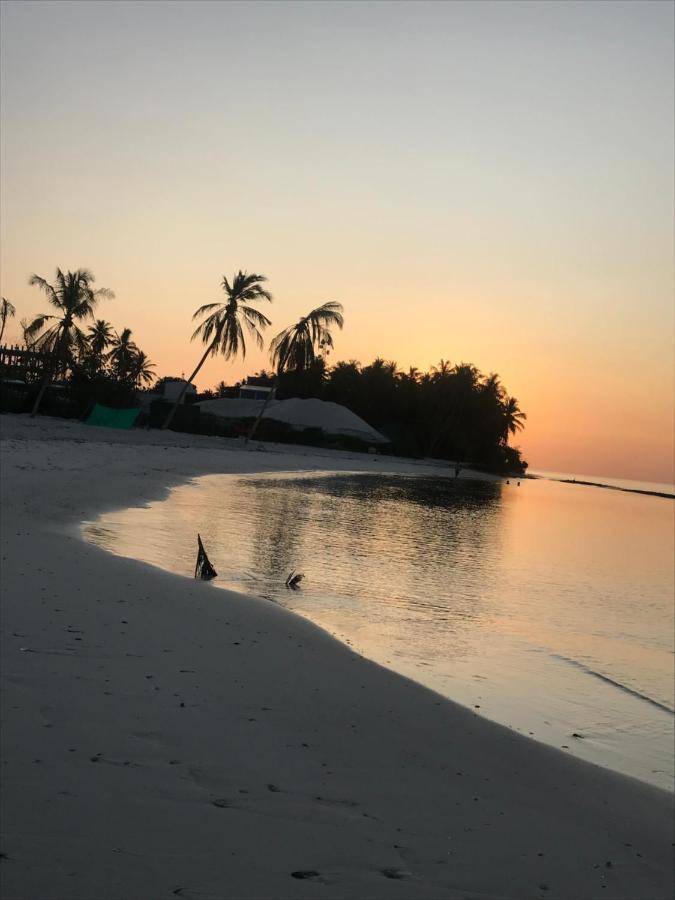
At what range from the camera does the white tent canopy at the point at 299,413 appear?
5241 centimetres

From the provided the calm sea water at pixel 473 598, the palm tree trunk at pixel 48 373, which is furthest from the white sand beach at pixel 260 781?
the palm tree trunk at pixel 48 373

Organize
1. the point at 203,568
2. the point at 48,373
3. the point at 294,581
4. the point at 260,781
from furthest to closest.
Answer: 1. the point at 48,373
2. the point at 294,581
3. the point at 203,568
4. the point at 260,781

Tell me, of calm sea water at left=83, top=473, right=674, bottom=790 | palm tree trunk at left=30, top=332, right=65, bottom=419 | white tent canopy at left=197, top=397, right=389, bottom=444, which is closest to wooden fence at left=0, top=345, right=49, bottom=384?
palm tree trunk at left=30, top=332, right=65, bottom=419

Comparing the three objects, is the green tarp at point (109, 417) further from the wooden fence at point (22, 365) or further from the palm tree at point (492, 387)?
the palm tree at point (492, 387)

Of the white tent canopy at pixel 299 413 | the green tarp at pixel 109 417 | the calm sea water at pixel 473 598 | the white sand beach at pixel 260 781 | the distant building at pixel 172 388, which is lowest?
the calm sea water at pixel 473 598

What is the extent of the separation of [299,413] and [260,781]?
50394 millimetres

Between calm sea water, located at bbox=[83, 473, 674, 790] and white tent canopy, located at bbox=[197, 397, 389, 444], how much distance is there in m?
30.0

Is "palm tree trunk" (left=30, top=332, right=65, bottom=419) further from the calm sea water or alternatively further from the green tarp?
the calm sea water

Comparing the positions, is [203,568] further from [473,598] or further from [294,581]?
[473,598]

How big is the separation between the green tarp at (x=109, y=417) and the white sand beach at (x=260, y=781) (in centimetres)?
3425

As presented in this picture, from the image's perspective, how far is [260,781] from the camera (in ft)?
10.8

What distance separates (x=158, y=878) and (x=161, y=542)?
9.11m

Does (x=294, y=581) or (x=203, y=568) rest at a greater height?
(x=203, y=568)

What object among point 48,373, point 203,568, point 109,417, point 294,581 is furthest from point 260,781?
point 48,373
